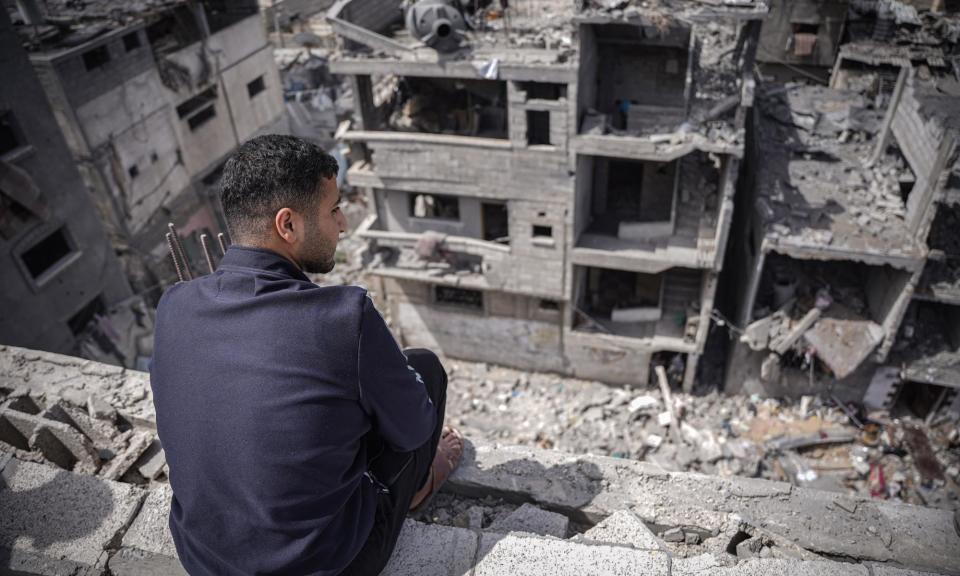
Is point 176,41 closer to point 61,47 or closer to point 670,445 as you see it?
point 61,47

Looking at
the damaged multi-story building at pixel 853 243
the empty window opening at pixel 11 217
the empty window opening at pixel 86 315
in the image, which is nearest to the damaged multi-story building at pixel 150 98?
the empty window opening at pixel 86 315

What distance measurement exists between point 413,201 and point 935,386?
43.8 ft

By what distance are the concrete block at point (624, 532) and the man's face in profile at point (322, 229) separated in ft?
8.31

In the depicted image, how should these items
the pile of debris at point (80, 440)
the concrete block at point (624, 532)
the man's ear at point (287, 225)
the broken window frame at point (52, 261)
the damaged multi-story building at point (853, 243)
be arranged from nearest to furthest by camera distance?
the man's ear at point (287, 225), the concrete block at point (624, 532), the pile of debris at point (80, 440), the damaged multi-story building at point (853, 243), the broken window frame at point (52, 261)

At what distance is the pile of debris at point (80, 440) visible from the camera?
4930 mm

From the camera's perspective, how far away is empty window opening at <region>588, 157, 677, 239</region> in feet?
50.8

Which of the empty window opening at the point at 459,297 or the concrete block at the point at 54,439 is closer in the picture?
the concrete block at the point at 54,439

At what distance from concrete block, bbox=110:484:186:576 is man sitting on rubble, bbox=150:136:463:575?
0.79 meters

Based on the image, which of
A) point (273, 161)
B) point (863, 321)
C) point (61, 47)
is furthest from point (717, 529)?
point (61, 47)

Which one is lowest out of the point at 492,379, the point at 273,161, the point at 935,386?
the point at 492,379

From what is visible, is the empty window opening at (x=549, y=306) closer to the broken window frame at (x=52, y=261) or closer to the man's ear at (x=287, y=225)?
the broken window frame at (x=52, y=261)

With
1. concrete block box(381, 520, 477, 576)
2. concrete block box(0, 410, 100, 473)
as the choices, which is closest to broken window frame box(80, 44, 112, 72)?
concrete block box(0, 410, 100, 473)

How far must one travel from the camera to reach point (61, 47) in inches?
608

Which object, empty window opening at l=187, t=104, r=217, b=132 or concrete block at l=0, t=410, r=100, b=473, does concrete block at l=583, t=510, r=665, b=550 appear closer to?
concrete block at l=0, t=410, r=100, b=473
